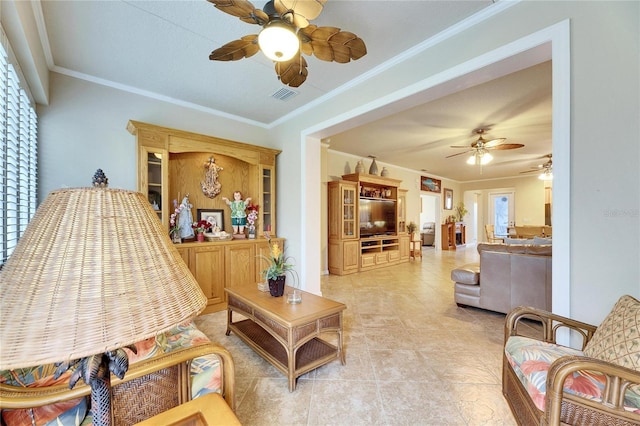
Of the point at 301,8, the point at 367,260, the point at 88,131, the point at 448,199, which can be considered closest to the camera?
the point at 301,8

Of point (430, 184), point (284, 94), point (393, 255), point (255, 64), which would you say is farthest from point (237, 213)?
point (430, 184)

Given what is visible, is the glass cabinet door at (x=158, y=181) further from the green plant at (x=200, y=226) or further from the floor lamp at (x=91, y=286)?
the floor lamp at (x=91, y=286)

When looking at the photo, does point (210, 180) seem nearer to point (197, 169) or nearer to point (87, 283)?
point (197, 169)

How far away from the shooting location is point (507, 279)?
3.07 m

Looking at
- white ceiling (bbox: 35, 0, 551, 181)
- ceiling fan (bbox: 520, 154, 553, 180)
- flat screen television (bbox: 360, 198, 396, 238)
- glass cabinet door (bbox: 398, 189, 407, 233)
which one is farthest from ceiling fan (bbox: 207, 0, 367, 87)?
ceiling fan (bbox: 520, 154, 553, 180)

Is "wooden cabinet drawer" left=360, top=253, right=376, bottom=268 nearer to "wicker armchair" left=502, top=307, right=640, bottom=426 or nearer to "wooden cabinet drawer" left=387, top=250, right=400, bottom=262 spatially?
"wooden cabinet drawer" left=387, top=250, right=400, bottom=262

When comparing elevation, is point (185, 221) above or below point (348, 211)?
below

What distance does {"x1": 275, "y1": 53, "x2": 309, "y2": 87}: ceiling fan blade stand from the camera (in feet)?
6.33

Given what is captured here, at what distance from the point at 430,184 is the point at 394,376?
7.78 meters

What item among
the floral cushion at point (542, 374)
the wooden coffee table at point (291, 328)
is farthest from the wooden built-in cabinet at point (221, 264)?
the floral cushion at point (542, 374)

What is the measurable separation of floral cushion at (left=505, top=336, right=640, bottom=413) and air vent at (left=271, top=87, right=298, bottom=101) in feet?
10.3

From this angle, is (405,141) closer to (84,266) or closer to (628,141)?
(628,141)

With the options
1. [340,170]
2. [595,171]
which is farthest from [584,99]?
[340,170]

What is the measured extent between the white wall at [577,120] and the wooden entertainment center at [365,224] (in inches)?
99.8
